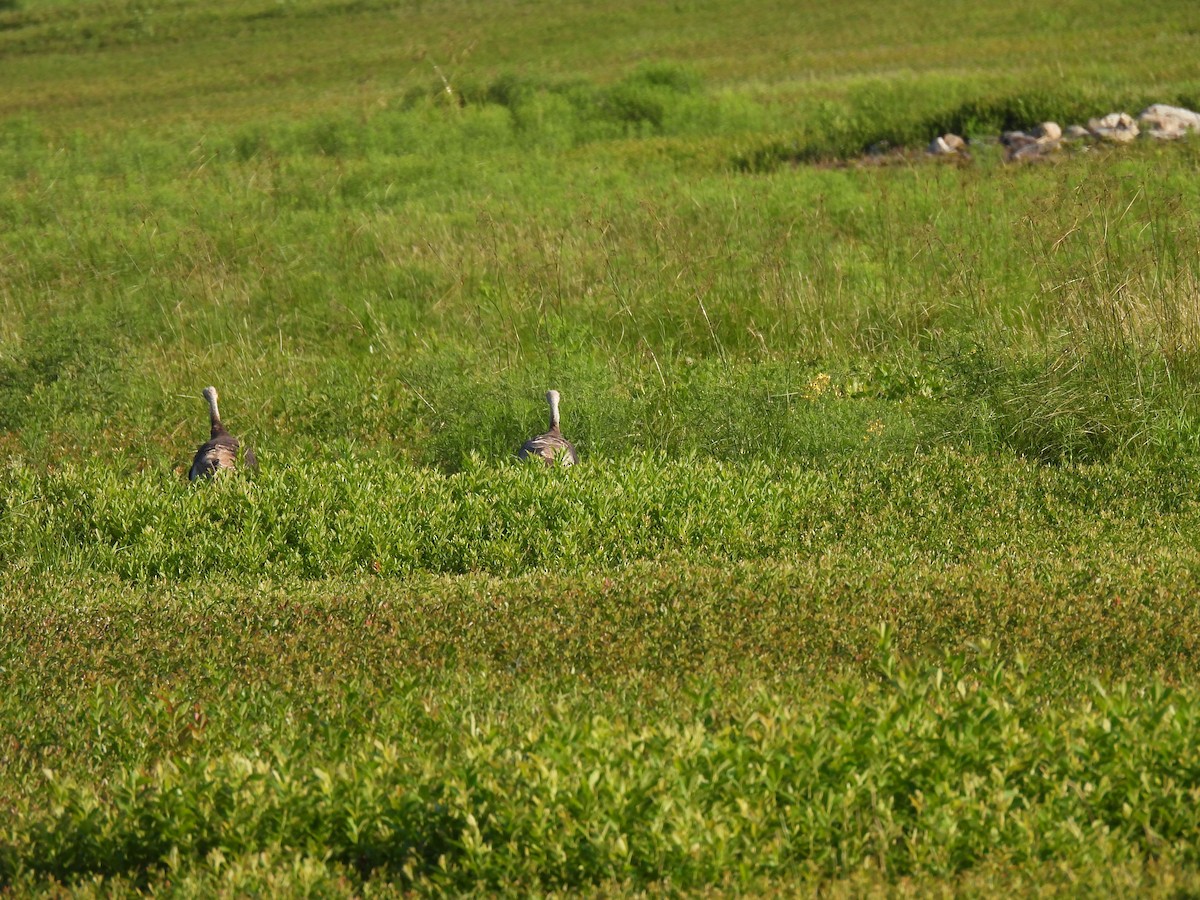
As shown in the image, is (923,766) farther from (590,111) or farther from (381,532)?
(590,111)

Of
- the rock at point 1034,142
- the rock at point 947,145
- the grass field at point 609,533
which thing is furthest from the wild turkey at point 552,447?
the rock at point 947,145

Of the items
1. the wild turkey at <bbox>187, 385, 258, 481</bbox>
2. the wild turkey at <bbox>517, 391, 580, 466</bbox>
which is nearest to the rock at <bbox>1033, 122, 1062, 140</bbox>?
the wild turkey at <bbox>517, 391, 580, 466</bbox>

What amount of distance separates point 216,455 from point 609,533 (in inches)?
109

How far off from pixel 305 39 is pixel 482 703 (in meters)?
49.4

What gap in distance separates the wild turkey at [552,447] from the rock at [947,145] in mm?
12016

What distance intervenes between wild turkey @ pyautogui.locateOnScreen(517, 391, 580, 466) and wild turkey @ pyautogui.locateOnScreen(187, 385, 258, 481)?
1672mm

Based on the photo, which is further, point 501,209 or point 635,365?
point 501,209

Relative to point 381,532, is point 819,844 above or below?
above

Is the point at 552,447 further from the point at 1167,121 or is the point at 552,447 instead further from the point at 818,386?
the point at 1167,121

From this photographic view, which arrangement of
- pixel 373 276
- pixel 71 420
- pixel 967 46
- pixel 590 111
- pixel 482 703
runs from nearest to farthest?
pixel 482 703
pixel 71 420
pixel 373 276
pixel 590 111
pixel 967 46

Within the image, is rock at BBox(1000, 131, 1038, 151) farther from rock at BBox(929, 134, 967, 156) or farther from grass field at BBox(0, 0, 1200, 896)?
grass field at BBox(0, 0, 1200, 896)

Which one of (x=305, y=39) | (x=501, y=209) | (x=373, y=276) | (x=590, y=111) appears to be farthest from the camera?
(x=305, y=39)

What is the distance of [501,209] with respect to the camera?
1546 centimetres

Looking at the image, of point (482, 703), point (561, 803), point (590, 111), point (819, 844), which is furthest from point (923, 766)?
point (590, 111)
